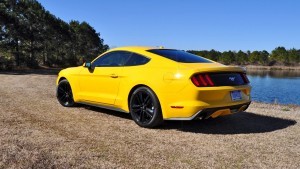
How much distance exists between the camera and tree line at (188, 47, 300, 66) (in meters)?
125

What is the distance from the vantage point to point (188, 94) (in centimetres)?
544

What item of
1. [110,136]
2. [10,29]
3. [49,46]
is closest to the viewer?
[110,136]

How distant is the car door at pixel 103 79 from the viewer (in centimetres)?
670

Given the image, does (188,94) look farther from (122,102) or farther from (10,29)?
(10,29)

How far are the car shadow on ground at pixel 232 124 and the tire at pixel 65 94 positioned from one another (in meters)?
0.94

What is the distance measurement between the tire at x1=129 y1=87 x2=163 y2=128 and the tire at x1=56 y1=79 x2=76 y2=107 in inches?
94.3

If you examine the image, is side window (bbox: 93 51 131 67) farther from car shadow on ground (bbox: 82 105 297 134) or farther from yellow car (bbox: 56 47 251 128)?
car shadow on ground (bbox: 82 105 297 134)

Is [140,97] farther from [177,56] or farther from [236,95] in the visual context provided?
[236,95]

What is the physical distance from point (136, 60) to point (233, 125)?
7.38 ft

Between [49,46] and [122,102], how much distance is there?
5373 cm

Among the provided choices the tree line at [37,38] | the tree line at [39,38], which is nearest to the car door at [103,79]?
the tree line at [39,38]

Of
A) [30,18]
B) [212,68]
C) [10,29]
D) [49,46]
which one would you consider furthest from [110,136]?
[49,46]

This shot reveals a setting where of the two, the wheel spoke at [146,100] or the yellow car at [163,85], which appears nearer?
the yellow car at [163,85]

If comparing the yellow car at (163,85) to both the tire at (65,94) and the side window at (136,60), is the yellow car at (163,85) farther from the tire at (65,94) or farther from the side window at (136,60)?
the tire at (65,94)
